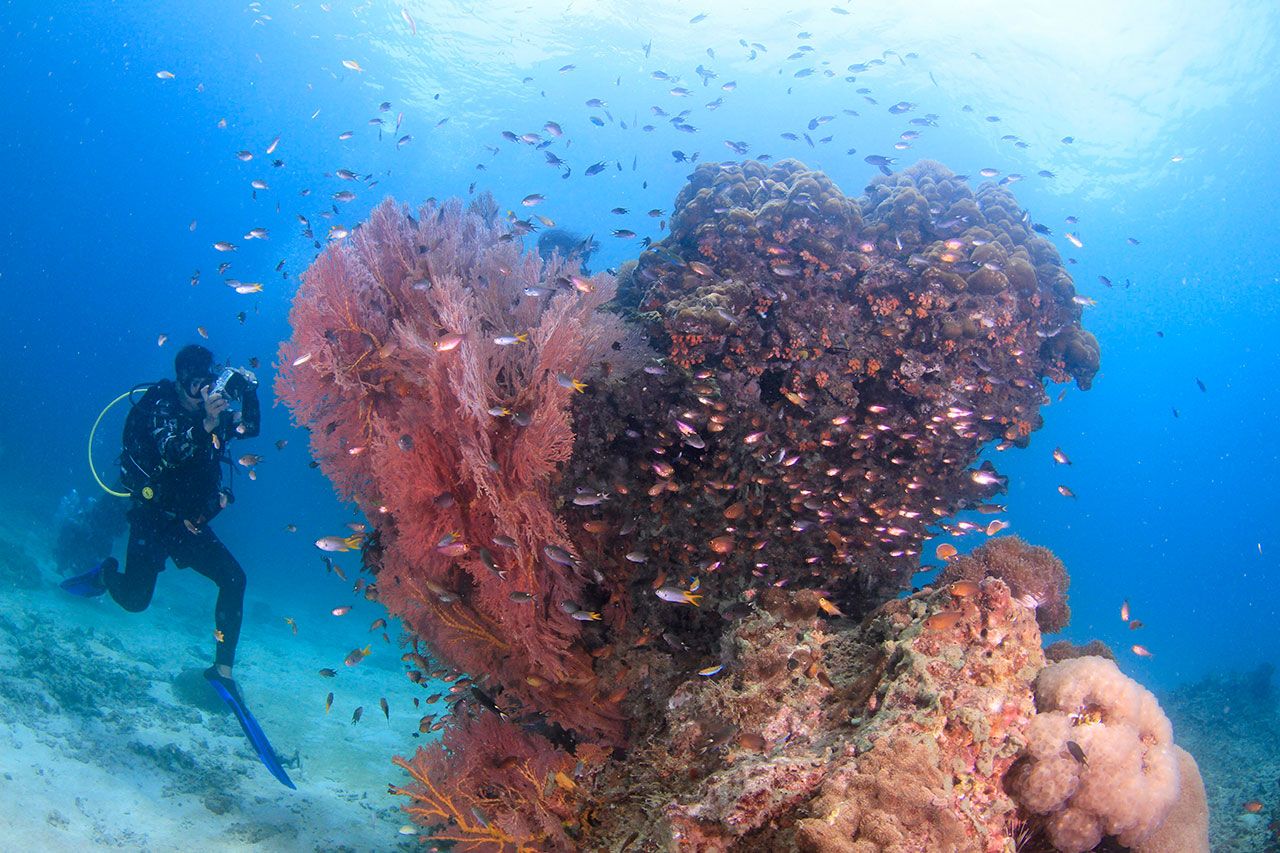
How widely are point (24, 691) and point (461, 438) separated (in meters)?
12.2

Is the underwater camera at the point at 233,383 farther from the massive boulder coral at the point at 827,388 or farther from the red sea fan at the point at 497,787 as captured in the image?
the red sea fan at the point at 497,787

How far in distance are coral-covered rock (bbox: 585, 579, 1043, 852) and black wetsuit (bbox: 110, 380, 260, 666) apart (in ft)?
25.4

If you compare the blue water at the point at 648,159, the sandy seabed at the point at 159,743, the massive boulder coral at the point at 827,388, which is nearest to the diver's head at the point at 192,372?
the blue water at the point at 648,159

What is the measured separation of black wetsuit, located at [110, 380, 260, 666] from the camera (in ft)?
29.3

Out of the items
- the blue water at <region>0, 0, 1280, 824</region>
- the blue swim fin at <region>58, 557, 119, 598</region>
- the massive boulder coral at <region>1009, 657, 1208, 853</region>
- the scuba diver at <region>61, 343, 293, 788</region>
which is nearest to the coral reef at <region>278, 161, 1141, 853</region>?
the massive boulder coral at <region>1009, 657, 1208, 853</region>

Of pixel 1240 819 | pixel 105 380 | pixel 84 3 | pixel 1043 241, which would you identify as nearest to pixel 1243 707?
pixel 1240 819

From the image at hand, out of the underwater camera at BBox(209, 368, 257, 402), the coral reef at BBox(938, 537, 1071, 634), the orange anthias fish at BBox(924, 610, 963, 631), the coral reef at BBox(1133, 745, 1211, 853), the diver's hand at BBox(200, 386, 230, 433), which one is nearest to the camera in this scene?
the orange anthias fish at BBox(924, 610, 963, 631)

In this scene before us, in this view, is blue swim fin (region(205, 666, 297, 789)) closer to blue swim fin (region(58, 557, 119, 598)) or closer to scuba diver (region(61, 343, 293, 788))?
scuba diver (region(61, 343, 293, 788))

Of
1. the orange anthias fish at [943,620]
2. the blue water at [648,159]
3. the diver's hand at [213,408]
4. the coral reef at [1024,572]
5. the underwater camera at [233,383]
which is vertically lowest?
the orange anthias fish at [943,620]

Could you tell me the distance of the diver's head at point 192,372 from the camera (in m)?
8.42

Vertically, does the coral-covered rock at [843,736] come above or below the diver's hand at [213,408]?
below

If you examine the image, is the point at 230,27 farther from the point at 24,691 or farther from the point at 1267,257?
the point at 1267,257

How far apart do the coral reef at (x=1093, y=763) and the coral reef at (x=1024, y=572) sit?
1.16 meters

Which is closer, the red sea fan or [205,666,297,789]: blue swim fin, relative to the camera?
the red sea fan
